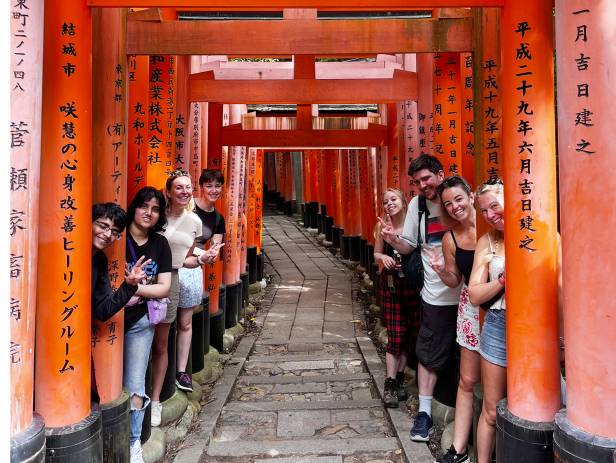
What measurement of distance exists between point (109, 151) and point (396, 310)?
2367mm

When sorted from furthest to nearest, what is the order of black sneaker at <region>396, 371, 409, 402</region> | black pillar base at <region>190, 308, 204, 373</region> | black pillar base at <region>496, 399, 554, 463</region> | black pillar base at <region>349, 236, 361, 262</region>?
black pillar base at <region>349, 236, 361, 262</region> < black pillar base at <region>190, 308, 204, 373</region> < black sneaker at <region>396, 371, 409, 402</region> < black pillar base at <region>496, 399, 554, 463</region>

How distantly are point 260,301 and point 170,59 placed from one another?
18.2 feet

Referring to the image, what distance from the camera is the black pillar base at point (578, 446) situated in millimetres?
2215

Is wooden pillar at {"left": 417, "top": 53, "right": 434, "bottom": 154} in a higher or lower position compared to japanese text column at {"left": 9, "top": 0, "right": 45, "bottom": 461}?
higher

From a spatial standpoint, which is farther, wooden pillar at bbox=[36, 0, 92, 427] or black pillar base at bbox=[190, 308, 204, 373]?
black pillar base at bbox=[190, 308, 204, 373]

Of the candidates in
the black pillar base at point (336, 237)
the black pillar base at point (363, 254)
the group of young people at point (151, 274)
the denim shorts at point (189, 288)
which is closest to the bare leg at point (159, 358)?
the group of young people at point (151, 274)

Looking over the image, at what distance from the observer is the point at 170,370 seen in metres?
4.10

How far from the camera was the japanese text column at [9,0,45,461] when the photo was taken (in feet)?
7.55

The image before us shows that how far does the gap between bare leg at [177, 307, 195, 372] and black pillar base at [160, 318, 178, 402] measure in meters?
0.23

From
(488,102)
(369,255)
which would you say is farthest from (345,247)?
(488,102)

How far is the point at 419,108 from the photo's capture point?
5.50 m

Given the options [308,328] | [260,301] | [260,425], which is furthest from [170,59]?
[260,301]

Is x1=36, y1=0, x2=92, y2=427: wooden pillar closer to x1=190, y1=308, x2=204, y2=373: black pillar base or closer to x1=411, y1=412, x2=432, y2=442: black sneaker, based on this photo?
x1=411, y1=412, x2=432, y2=442: black sneaker

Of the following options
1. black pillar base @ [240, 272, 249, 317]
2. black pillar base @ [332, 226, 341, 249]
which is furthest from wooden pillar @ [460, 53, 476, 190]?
black pillar base @ [332, 226, 341, 249]
